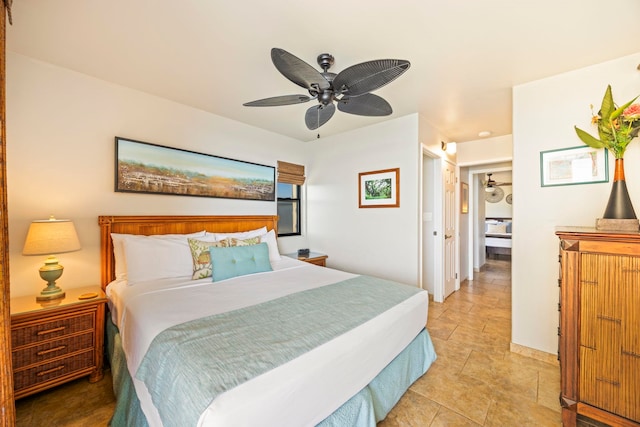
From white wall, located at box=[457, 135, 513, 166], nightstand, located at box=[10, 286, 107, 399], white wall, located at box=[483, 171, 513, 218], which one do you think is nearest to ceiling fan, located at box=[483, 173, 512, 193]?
white wall, located at box=[483, 171, 513, 218]

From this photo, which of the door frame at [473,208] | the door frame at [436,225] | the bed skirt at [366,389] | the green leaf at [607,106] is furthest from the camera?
the door frame at [473,208]

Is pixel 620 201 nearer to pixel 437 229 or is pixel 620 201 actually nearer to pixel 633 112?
pixel 633 112

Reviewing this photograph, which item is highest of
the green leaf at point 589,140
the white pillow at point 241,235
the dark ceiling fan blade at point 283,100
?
the dark ceiling fan blade at point 283,100

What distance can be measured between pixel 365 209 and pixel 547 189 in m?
2.00

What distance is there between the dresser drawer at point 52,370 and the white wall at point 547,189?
3685mm

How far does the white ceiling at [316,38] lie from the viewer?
1.56 metres

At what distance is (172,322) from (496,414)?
6.92 feet

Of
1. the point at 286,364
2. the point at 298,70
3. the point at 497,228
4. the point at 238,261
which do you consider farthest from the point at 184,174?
the point at 497,228

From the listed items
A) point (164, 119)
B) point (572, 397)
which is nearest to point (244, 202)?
point (164, 119)

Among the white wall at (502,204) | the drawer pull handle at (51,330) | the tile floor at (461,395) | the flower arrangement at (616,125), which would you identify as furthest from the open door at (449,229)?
the white wall at (502,204)

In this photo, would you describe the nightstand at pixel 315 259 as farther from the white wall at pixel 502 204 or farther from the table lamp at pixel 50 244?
the white wall at pixel 502 204

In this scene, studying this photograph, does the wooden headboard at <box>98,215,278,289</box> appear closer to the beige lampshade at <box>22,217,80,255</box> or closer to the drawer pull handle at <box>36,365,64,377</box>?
the beige lampshade at <box>22,217,80,255</box>

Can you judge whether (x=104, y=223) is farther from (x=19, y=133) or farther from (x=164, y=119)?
(x=164, y=119)

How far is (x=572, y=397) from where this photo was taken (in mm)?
1557
